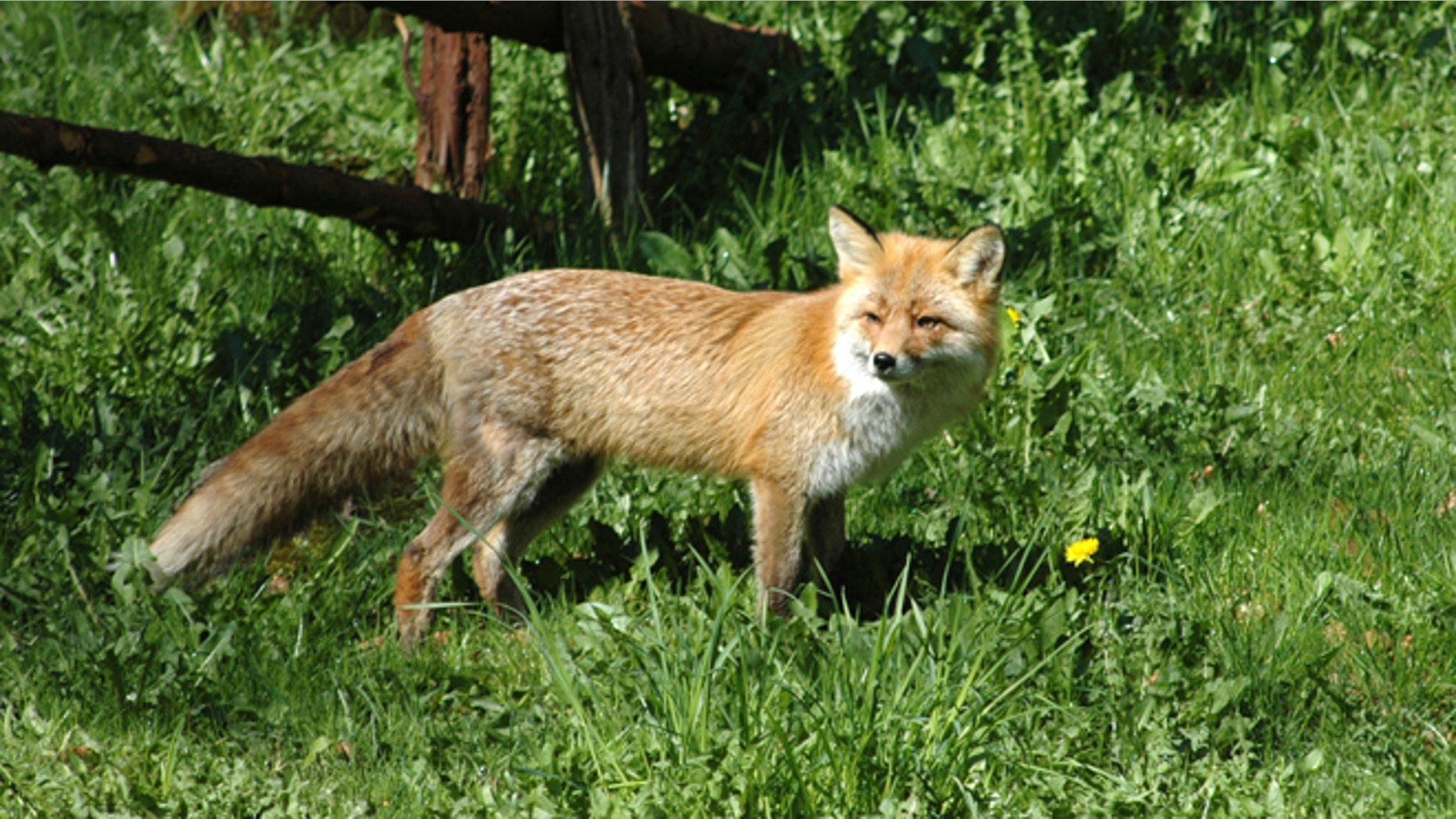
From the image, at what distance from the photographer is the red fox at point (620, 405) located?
4645mm

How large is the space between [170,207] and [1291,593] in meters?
5.58

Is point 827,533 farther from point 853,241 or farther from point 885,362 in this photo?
point 853,241

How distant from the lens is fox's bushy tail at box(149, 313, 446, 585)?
4.68m

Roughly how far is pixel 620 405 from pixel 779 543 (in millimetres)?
773

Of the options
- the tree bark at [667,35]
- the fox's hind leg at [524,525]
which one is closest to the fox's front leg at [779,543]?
the fox's hind leg at [524,525]

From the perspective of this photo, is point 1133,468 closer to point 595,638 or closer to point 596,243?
point 595,638

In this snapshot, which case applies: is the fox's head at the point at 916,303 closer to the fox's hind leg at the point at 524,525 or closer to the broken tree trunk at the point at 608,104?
the fox's hind leg at the point at 524,525

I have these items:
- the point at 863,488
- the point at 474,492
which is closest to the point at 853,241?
the point at 863,488

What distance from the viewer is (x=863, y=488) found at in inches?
221

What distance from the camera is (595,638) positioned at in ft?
13.9

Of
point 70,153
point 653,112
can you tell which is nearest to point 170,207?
point 70,153

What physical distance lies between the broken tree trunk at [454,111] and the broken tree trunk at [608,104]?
469 mm

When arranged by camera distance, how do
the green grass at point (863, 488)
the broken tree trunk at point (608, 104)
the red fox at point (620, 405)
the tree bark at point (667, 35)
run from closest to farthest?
1. the green grass at point (863, 488)
2. the red fox at point (620, 405)
3. the tree bark at point (667, 35)
4. the broken tree trunk at point (608, 104)

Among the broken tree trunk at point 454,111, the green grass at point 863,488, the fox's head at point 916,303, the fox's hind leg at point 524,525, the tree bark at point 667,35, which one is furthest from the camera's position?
the broken tree trunk at point 454,111
